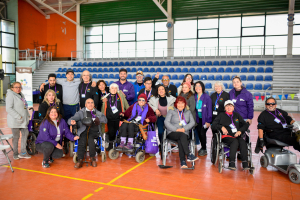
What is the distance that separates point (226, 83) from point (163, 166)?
33.6 ft

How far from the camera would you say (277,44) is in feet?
49.4

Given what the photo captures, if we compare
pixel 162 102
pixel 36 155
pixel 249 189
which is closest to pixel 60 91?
pixel 36 155

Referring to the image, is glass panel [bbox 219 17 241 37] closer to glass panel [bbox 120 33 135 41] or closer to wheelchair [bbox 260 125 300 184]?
glass panel [bbox 120 33 135 41]

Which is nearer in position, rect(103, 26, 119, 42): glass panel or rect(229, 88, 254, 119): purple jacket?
rect(229, 88, 254, 119): purple jacket

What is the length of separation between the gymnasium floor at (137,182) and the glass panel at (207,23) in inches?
546

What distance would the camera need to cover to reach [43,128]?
3.88 metres

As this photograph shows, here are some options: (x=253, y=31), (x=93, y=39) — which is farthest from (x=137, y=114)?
(x=93, y=39)

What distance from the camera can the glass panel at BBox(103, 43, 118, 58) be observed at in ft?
62.7

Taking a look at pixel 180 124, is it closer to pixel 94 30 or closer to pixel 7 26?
pixel 94 30

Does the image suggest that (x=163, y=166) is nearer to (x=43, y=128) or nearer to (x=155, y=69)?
(x=43, y=128)

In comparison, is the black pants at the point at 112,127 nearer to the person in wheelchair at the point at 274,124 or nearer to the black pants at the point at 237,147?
the black pants at the point at 237,147

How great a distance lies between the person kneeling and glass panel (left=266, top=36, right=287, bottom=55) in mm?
14678

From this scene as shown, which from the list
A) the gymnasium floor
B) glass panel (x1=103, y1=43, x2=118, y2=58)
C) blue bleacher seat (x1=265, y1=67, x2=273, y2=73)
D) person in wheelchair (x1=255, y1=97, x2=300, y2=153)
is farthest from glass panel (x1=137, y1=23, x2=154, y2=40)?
the gymnasium floor

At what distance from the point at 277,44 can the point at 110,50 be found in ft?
39.4
